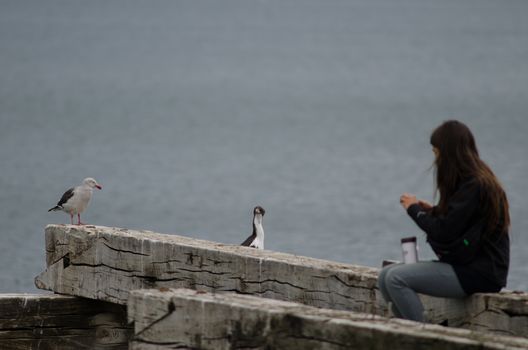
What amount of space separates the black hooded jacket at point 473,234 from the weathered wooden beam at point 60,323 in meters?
2.63

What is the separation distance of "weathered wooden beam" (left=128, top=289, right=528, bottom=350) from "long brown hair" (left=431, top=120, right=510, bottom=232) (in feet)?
3.89

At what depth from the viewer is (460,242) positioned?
7.34 metres

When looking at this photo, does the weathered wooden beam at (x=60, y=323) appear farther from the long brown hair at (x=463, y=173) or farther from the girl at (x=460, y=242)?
the long brown hair at (x=463, y=173)

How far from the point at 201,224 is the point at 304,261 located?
107ft

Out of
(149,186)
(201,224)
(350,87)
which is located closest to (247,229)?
(201,224)

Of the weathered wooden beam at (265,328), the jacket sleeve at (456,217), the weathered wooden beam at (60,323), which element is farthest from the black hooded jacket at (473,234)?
the weathered wooden beam at (60,323)

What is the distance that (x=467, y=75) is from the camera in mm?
138750

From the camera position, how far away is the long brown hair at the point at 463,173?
7.33m

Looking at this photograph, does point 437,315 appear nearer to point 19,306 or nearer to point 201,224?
point 19,306

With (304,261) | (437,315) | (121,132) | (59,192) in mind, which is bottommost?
(437,315)

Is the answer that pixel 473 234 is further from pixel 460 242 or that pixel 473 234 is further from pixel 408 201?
pixel 408 201

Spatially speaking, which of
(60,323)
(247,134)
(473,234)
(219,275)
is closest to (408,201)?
(473,234)

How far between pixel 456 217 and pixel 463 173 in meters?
0.31

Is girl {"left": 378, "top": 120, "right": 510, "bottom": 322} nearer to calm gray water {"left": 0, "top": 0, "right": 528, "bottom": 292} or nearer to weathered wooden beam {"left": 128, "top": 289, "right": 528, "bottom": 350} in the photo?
weathered wooden beam {"left": 128, "top": 289, "right": 528, "bottom": 350}
